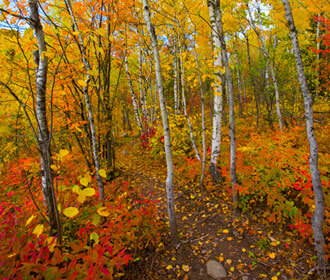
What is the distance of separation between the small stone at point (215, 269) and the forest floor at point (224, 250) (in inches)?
2.3

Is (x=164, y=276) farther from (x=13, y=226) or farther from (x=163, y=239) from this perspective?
(x=13, y=226)

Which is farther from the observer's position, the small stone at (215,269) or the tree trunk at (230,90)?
the tree trunk at (230,90)

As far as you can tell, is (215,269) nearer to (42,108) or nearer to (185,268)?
(185,268)

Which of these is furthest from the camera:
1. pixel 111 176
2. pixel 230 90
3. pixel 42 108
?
pixel 111 176

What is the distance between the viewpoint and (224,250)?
122 inches

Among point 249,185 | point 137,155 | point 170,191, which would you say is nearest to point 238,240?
point 249,185

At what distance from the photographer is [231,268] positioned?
279 centimetres

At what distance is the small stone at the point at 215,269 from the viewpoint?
8.90 ft

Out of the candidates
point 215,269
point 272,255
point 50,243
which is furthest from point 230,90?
point 50,243

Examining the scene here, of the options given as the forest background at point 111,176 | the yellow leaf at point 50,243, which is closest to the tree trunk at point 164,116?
the forest background at point 111,176

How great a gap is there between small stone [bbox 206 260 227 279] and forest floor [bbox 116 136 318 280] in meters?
0.06

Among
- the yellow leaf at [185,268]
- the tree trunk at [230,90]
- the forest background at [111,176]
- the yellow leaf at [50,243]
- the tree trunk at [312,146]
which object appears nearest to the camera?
the yellow leaf at [50,243]

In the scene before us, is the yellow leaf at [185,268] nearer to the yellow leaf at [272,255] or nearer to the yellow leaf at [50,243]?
the yellow leaf at [272,255]

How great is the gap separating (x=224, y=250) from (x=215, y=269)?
42 centimetres
